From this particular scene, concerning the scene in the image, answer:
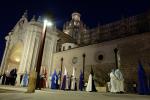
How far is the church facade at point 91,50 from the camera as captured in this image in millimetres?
17812

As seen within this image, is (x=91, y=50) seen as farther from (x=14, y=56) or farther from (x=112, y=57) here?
(x=14, y=56)

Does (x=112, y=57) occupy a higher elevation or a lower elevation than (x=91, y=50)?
lower

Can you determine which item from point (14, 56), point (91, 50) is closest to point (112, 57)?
point (91, 50)

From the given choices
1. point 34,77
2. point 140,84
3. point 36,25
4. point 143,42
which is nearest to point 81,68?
point 143,42

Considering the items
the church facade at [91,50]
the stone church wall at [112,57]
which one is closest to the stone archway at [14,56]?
the church facade at [91,50]

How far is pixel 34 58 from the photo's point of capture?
955 inches

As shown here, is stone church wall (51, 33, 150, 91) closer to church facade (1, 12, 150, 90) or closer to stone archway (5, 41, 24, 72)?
church facade (1, 12, 150, 90)

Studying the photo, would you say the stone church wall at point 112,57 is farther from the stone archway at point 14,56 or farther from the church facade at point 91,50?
the stone archway at point 14,56

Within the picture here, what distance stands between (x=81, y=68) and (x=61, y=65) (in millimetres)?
4007

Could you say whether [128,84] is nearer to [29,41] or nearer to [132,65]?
[132,65]

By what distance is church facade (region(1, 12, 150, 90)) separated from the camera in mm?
17812

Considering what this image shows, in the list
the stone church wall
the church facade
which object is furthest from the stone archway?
the stone church wall

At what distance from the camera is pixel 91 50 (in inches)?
870

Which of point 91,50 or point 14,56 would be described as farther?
point 14,56
